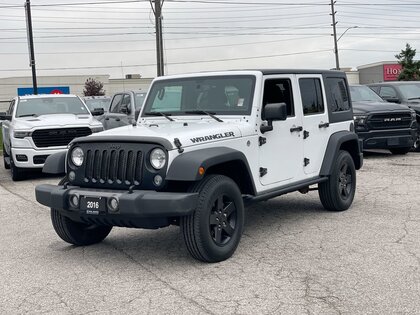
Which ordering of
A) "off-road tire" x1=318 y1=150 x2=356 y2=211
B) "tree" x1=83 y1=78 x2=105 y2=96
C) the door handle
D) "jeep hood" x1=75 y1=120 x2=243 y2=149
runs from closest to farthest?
1. "jeep hood" x1=75 y1=120 x2=243 y2=149
2. the door handle
3. "off-road tire" x1=318 y1=150 x2=356 y2=211
4. "tree" x1=83 y1=78 x2=105 y2=96

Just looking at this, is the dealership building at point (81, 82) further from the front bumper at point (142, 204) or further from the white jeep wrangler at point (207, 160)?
the front bumper at point (142, 204)

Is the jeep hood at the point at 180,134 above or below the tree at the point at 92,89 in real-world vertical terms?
below

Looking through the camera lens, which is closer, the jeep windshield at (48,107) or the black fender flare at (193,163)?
the black fender flare at (193,163)

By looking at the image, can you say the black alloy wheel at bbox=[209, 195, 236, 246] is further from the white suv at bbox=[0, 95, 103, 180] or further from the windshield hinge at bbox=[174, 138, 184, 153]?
the white suv at bbox=[0, 95, 103, 180]

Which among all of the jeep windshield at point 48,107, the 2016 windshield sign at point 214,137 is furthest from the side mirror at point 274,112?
the jeep windshield at point 48,107

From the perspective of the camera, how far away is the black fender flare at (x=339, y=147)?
7410 millimetres

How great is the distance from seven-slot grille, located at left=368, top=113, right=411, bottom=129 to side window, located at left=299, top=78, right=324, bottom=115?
6.22 metres

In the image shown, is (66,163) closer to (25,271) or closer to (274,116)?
(25,271)

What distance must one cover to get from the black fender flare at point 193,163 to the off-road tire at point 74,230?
56.8 inches

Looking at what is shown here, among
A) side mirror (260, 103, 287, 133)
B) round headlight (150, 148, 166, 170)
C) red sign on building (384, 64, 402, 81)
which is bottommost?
round headlight (150, 148, 166, 170)

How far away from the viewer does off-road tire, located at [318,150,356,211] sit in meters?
7.55

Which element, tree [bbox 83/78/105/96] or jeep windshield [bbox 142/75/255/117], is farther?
tree [bbox 83/78/105/96]

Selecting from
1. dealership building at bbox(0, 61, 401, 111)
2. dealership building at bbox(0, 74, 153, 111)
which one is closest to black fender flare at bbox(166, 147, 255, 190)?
dealership building at bbox(0, 61, 401, 111)

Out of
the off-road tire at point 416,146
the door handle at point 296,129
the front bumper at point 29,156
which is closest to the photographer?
the door handle at point 296,129
